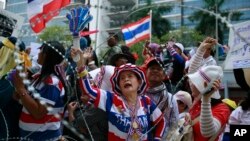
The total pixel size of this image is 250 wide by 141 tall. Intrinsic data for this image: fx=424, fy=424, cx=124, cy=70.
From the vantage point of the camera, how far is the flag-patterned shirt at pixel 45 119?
125 inches

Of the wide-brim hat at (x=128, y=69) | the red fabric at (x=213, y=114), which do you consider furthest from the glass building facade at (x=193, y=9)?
the wide-brim hat at (x=128, y=69)

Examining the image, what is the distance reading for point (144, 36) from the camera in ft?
29.5

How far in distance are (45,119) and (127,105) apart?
2.08ft

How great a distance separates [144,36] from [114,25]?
46.0 metres

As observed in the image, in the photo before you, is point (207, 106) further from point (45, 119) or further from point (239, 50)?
point (45, 119)

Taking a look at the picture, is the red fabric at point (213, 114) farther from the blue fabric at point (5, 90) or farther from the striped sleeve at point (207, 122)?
the blue fabric at point (5, 90)

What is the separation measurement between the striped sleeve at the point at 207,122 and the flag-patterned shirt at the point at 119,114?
0.35 meters

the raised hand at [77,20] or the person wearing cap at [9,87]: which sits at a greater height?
the raised hand at [77,20]

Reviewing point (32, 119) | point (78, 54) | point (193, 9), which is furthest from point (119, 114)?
point (193, 9)

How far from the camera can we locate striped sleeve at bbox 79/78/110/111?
3.13 meters

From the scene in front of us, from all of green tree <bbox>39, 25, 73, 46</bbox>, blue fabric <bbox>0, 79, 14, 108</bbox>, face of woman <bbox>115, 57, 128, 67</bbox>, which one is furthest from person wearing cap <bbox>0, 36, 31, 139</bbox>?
face of woman <bbox>115, 57, 128, 67</bbox>

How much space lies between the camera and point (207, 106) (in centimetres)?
317

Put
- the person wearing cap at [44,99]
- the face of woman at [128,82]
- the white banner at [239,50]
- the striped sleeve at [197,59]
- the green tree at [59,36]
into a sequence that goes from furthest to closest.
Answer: the green tree at [59,36]
the striped sleeve at [197,59]
the white banner at [239,50]
the face of woman at [128,82]
the person wearing cap at [44,99]

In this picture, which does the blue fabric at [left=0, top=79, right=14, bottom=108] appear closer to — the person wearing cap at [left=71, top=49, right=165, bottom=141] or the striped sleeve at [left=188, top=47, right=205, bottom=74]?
the person wearing cap at [left=71, top=49, right=165, bottom=141]
